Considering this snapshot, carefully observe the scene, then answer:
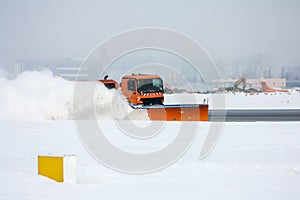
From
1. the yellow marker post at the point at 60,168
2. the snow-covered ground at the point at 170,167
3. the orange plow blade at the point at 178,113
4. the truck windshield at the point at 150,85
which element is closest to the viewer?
the snow-covered ground at the point at 170,167

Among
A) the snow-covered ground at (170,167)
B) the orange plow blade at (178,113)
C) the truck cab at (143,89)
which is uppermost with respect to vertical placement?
the truck cab at (143,89)

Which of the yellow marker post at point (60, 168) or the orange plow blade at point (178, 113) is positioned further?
the orange plow blade at point (178, 113)

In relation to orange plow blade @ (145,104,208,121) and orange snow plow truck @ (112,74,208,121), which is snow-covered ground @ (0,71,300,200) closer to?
orange plow blade @ (145,104,208,121)


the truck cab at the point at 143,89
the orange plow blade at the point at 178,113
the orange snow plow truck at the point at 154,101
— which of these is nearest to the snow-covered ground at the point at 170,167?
the orange plow blade at the point at 178,113

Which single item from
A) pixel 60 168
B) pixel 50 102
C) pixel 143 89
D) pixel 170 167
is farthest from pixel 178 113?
pixel 60 168

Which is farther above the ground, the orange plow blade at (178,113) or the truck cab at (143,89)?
the truck cab at (143,89)

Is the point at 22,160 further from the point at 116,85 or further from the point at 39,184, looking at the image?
the point at 116,85

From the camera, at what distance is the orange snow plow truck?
77.5ft

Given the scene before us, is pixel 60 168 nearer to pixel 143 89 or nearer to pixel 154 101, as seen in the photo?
pixel 143 89

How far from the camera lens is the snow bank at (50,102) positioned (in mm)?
24078

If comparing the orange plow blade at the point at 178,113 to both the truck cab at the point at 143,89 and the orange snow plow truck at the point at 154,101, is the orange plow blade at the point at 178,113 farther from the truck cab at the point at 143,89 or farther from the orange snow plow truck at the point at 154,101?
the truck cab at the point at 143,89

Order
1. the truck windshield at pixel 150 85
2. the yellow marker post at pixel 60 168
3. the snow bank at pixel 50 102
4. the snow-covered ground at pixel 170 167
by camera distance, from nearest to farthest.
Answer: the snow-covered ground at pixel 170 167 → the yellow marker post at pixel 60 168 → the snow bank at pixel 50 102 → the truck windshield at pixel 150 85

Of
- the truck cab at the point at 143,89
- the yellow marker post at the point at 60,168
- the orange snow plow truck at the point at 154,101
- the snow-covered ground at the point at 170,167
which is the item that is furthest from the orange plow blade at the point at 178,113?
the yellow marker post at the point at 60,168

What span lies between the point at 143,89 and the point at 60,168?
52.5 feet
